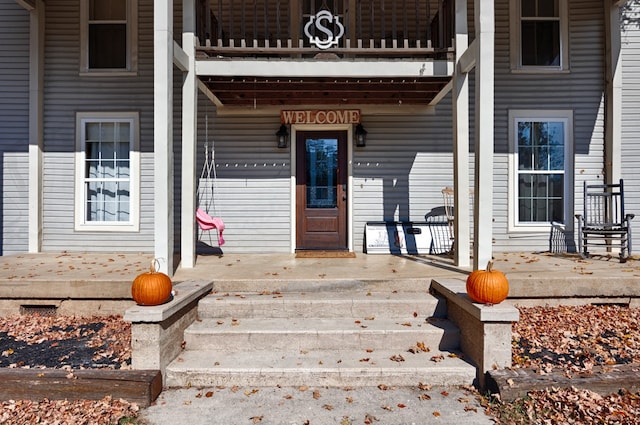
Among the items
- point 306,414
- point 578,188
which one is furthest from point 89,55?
point 578,188

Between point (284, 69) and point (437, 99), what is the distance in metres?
2.64

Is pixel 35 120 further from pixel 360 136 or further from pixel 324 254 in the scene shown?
pixel 360 136

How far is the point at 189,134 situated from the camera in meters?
5.38

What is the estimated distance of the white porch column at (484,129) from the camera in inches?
181

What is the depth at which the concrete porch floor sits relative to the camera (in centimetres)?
441

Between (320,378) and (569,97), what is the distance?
6498mm

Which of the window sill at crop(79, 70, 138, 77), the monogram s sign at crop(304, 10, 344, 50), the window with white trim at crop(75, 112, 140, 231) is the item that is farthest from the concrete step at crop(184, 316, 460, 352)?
the window sill at crop(79, 70, 138, 77)

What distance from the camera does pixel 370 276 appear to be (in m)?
4.76

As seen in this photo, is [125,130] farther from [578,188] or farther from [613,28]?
[613,28]

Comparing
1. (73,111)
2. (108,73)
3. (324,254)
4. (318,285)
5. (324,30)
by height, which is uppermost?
(324,30)

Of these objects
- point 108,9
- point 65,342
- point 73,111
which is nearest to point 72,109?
point 73,111

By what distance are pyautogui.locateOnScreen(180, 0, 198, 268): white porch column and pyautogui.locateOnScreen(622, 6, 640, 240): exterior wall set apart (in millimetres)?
6874

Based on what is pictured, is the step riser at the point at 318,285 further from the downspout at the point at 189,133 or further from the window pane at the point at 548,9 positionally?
the window pane at the point at 548,9

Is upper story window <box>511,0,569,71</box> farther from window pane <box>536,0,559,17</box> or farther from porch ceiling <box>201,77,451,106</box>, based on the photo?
porch ceiling <box>201,77,451,106</box>
